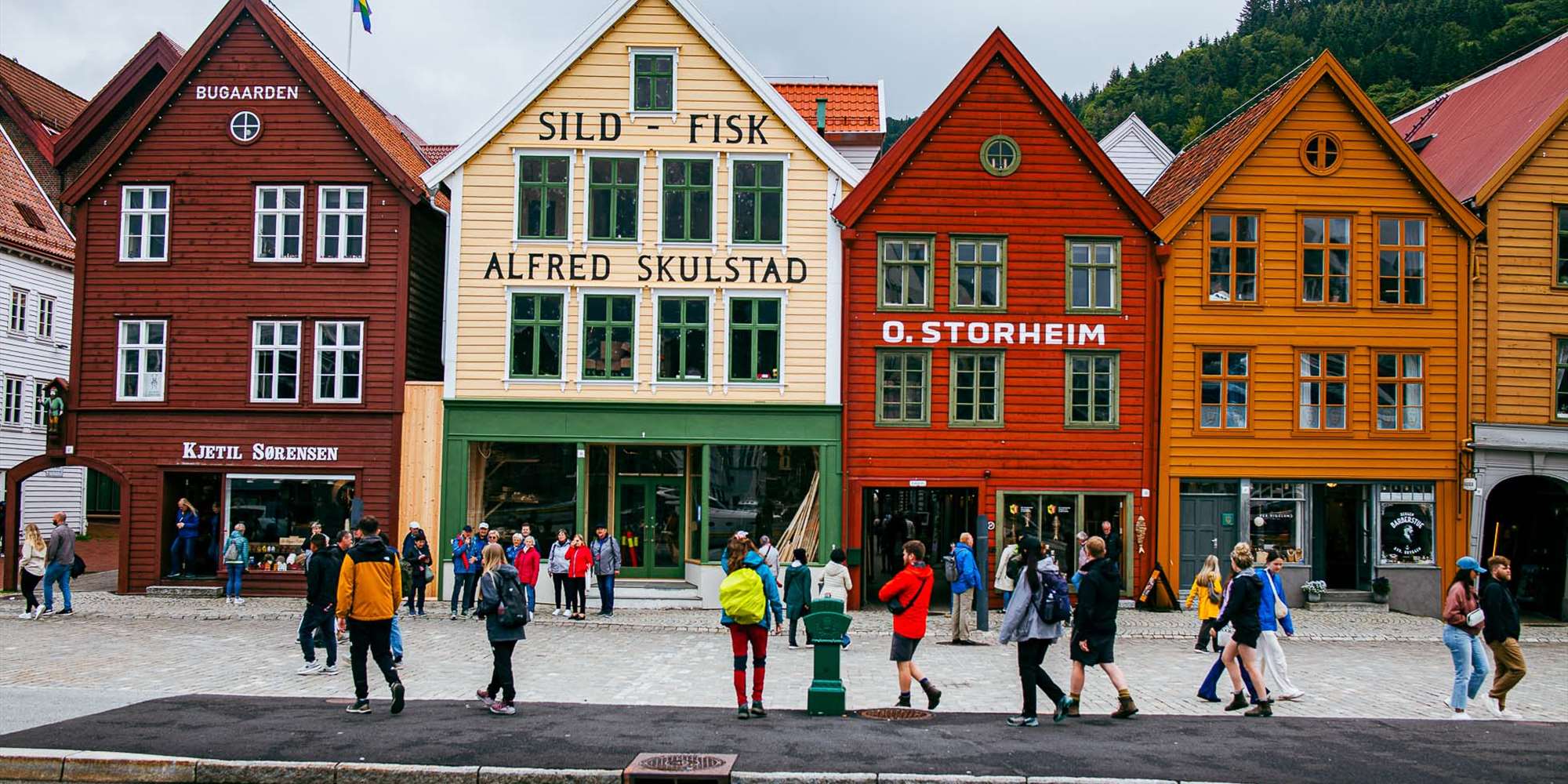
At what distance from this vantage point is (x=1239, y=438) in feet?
89.6

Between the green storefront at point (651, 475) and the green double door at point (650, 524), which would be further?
the green double door at point (650, 524)

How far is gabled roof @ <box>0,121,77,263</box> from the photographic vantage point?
123 ft

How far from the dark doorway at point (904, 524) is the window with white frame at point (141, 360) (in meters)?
15.3

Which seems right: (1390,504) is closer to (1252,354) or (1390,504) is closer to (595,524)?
(1252,354)

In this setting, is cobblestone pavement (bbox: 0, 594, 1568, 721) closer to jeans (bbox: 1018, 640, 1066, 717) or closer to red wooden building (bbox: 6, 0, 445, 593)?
jeans (bbox: 1018, 640, 1066, 717)

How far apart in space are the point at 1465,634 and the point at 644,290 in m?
17.4

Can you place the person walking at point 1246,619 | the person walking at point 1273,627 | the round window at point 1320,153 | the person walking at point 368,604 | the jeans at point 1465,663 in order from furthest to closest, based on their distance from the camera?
1. the round window at point 1320,153
2. the person walking at point 1273,627
3. the jeans at point 1465,663
4. the person walking at point 1246,619
5. the person walking at point 368,604

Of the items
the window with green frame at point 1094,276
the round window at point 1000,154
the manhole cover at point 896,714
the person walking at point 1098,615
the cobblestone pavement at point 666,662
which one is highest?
the round window at point 1000,154

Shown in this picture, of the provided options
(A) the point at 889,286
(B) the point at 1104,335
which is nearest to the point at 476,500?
(A) the point at 889,286

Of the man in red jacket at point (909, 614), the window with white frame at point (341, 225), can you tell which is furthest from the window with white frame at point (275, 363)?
the man in red jacket at point (909, 614)

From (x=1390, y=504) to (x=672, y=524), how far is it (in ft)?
50.1

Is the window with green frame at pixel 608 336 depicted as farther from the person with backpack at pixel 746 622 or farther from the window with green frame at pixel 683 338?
the person with backpack at pixel 746 622

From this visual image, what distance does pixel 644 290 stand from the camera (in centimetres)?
2747

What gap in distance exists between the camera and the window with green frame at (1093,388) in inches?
1075
